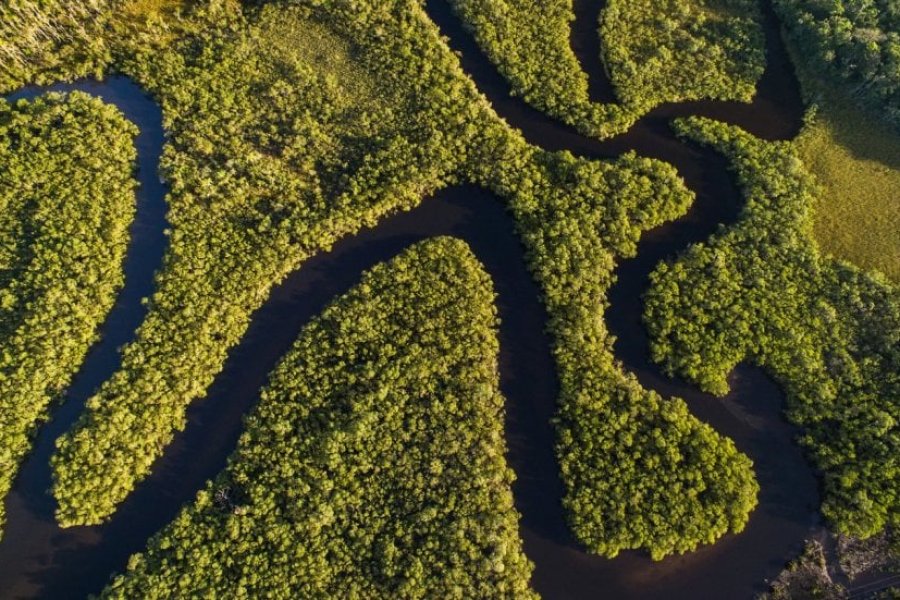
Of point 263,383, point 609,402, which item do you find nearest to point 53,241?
point 263,383

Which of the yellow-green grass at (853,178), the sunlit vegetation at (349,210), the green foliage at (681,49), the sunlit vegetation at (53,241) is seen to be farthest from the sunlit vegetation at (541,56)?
the sunlit vegetation at (53,241)

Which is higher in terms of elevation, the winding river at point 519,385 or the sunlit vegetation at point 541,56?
the sunlit vegetation at point 541,56

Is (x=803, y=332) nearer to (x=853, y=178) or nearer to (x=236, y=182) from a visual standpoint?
(x=853, y=178)

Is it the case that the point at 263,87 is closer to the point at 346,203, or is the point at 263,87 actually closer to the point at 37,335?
the point at 346,203

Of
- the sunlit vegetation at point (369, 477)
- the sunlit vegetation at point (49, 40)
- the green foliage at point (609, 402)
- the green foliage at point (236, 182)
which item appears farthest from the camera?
the sunlit vegetation at point (49, 40)

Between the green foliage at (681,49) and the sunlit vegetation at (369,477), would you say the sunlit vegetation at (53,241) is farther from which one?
the green foliage at (681,49)

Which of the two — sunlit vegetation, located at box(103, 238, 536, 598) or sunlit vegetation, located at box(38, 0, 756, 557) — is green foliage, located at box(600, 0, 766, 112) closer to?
sunlit vegetation, located at box(38, 0, 756, 557)

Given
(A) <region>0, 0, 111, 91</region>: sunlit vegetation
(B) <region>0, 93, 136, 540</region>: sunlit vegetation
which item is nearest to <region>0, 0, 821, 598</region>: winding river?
(B) <region>0, 93, 136, 540</region>: sunlit vegetation
